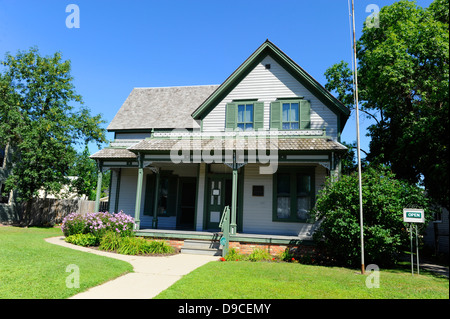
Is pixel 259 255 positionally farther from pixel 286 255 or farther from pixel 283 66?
pixel 283 66

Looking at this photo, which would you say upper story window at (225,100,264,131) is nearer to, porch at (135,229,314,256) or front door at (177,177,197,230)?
front door at (177,177,197,230)

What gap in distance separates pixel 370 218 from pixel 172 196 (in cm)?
1008

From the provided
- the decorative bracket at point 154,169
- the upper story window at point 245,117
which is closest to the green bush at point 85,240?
the decorative bracket at point 154,169

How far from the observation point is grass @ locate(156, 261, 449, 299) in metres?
5.82

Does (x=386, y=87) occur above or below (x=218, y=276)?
above

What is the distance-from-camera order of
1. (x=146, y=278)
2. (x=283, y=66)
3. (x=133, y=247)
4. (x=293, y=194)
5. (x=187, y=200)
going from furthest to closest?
(x=187, y=200) < (x=283, y=66) < (x=293, y=194) < (x=133, y=247) < (x=146, y=278)

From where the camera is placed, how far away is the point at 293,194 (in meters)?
13.2

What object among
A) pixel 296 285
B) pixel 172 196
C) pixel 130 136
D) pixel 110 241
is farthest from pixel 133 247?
pixel 130 136

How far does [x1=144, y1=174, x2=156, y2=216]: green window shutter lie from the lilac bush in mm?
3253

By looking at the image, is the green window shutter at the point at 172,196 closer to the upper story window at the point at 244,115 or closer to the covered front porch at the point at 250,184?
the covered front porch at the point at 250,184

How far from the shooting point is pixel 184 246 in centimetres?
1220
